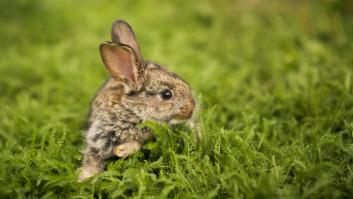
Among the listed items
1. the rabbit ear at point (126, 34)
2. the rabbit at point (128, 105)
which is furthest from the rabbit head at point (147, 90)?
the rabbit ear at point (126, 34)

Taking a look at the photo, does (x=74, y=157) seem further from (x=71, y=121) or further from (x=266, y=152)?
(x=266, y=152)

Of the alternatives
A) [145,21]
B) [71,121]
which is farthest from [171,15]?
[71,121]

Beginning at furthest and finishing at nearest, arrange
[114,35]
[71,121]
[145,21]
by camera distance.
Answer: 1. [145,21]
2. [71,121]
3. [114,35]

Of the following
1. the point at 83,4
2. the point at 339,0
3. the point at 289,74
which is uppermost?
the point at 83,4

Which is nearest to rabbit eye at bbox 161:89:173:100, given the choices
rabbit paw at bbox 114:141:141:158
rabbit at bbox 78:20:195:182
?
rabbit at bbox 78:20:195:182

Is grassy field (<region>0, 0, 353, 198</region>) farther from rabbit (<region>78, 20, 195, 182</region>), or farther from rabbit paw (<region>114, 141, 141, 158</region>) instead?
rabbit (<region>78, 20, 195, 182</region>)

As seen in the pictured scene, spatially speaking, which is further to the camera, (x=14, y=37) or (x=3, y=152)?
(x=14, y=37)

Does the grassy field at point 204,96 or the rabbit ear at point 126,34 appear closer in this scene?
the grassy field at point 204,96

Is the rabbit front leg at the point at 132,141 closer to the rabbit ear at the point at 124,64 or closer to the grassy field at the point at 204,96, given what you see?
the grassy field at the point at 204,96
